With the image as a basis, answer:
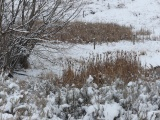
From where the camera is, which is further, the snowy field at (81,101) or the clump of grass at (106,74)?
the clump of grass at (106,74)

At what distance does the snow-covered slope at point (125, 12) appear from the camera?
2178cm

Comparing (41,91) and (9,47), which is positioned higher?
(9,47)

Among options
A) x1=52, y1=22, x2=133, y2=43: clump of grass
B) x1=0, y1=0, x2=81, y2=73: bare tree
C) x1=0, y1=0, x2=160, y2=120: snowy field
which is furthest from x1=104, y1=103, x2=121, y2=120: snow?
x1=52, y1=22, x2=133, y2=43: clump of grass

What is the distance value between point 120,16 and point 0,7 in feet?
57.3

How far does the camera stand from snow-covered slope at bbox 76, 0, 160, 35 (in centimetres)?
2178

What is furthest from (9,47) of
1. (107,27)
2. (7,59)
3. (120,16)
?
(120,16)

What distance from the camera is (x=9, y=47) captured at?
24.5ft

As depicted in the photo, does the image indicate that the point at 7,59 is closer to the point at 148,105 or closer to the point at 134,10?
the point at 148,105

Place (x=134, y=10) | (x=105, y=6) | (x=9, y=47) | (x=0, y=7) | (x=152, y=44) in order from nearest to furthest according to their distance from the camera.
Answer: (x=0, y=7), (x=9, y=47), (x=152, y=44), (x=134, y=10), (x=105, y=6)

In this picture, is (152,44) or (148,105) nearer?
(148,105)

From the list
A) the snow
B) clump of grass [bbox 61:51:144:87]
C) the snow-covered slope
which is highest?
the snow-covered slope

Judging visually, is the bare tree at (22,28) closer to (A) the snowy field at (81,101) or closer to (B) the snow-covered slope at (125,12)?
(A) the snowy field at (81,101)

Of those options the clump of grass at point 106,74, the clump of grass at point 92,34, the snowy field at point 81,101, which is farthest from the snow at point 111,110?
the clump of grass at point 92,34

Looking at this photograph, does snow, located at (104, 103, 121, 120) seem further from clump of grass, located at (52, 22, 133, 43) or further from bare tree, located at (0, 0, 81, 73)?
clump of grass, located at (52, 22, 133, 43)
